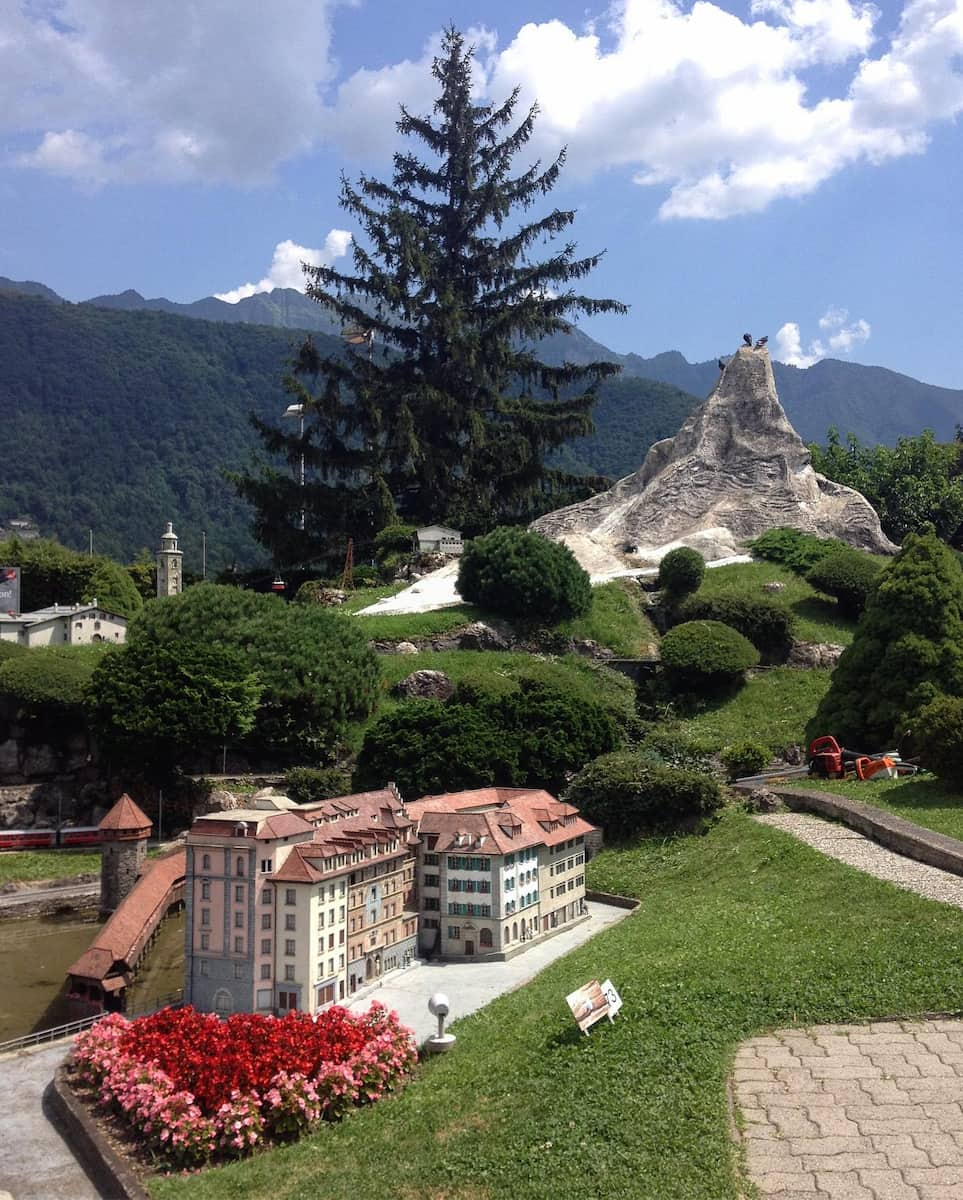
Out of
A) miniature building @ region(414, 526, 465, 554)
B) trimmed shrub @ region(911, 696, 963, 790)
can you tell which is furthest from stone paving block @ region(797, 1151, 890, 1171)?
miniature building @ region(414, 526, 465, 554)

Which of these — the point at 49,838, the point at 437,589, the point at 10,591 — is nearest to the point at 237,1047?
the point at 49,838

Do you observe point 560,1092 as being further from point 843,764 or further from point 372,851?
point 843,764

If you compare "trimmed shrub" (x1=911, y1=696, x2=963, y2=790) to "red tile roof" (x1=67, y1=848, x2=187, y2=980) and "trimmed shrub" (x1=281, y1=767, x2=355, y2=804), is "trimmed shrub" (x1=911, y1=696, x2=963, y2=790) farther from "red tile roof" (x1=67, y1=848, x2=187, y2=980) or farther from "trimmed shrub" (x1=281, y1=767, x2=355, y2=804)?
"red tile roof" (x1=67, y1=848, x2=187, y2=980)

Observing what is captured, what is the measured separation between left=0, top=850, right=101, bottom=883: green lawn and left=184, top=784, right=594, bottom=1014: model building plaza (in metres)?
9.23

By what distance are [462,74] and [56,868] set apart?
39009 mm

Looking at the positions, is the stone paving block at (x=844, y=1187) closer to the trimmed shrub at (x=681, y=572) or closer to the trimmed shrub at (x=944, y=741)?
the trimmed shrub at (x=944, y=741)

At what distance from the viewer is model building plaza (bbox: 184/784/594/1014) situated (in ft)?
59.8

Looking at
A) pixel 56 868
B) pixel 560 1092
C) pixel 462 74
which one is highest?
pixel 462 74

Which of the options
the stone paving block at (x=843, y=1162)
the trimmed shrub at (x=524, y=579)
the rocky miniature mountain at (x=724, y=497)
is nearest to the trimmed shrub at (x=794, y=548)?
the rocky miniature mountain at (x=724, y=497)

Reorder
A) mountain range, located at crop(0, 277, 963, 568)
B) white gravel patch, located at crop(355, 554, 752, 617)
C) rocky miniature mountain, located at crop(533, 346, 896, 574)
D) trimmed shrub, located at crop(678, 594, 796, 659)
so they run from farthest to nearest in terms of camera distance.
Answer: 1. mountain range, located at crop(0, 277, 963, 568)
2. rocky miniature mountain, located at crop(533, 346, 896, 574)
3. white gravel patch, located at crop(355, 554, 752, 617)
4. trimmed shrub, located at crop(678, 594, 796, 659)

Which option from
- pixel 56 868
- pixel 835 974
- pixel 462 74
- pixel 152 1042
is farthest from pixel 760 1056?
pixel 462 74

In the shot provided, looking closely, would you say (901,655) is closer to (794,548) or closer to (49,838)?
(794,548)

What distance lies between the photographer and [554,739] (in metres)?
28.4

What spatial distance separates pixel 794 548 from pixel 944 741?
844 inches
